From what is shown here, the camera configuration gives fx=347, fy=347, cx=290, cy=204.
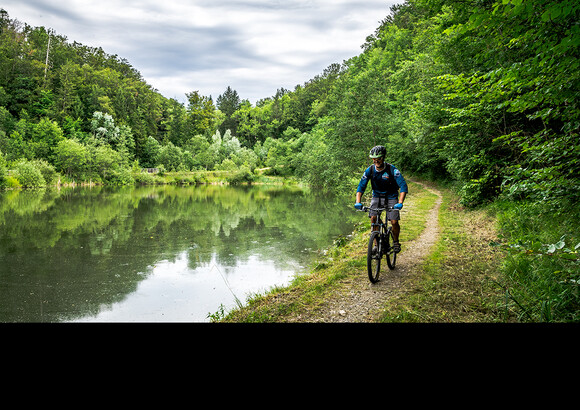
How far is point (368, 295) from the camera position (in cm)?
498

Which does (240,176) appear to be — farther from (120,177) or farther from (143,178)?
(120,177)

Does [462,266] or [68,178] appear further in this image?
[68,178]

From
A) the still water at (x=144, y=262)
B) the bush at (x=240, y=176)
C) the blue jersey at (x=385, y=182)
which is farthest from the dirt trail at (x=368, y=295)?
the bush at (x=240, y=176)

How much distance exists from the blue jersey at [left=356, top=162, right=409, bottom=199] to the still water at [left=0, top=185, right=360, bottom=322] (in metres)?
3.41

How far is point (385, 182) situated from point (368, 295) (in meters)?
1.74

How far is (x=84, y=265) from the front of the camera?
31.9 feet

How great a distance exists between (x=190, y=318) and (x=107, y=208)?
64.9 feet

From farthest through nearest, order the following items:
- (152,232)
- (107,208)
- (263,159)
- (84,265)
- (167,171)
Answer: (263,159) → (167,171) → (107,208) → (152,232) → (84,265)

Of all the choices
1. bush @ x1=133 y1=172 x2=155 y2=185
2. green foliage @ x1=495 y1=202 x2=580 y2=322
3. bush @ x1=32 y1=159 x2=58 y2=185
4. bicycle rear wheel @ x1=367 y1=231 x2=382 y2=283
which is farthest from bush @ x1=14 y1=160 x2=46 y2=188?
green foliage @ x1=495 y1=202 x2=580 y2=322

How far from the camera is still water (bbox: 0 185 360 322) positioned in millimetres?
6887

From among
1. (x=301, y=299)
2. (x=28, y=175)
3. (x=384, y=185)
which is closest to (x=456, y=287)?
(x=384, y=185)
